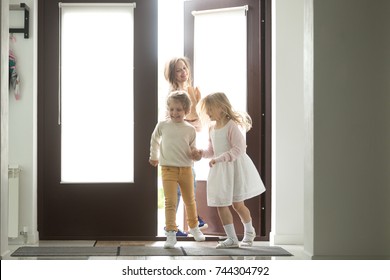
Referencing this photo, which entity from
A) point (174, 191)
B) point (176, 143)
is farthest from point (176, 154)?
point (174, 191)

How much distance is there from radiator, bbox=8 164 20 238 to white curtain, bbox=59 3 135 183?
0.47 m

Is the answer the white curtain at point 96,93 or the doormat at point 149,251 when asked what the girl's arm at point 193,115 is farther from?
the doormat at point 149,251

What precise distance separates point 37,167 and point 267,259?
6.91 feet

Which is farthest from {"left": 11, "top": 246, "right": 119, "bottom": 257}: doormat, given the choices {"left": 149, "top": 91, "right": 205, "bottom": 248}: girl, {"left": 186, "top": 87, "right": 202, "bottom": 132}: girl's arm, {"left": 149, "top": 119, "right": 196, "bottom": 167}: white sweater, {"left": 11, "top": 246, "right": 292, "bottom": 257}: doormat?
{"left": 186, "top": 87, "right": 202, "bottom": 132}: girl's arm

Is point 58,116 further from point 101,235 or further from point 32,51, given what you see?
point 101,235

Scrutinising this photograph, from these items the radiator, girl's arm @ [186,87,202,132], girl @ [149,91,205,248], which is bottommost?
the radiator

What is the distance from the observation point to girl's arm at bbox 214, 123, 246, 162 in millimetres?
4992

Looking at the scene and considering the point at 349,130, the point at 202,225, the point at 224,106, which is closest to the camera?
the point at 349,130

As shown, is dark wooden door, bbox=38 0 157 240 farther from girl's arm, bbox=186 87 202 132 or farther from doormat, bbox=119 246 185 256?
doormat, bbox=119 246 185 256

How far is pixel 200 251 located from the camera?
4852mm

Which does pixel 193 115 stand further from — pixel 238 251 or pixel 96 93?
pixel 238 251

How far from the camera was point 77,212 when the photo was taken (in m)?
5.80

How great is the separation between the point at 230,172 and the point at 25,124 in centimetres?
162
